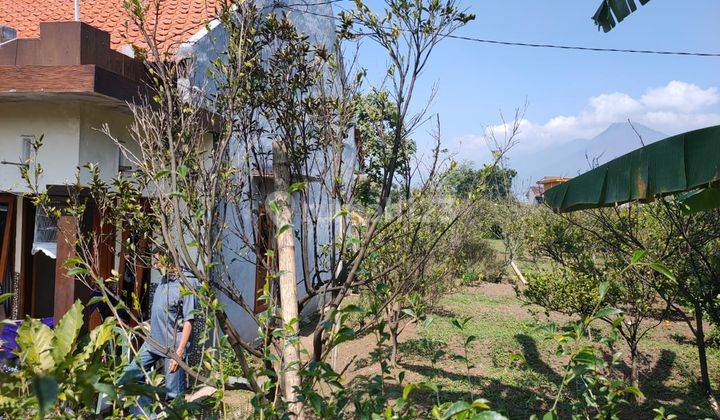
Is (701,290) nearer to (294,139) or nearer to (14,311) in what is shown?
(294,139)

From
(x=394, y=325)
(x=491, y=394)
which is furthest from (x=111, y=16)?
(x=491, y=394)

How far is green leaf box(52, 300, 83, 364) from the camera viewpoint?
187 cm

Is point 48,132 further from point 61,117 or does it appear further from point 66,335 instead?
point 66,335

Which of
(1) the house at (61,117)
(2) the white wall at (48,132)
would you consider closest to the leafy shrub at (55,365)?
(1) the house at (61,117)

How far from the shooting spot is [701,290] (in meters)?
6.03

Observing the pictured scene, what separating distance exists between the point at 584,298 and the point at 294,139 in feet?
16.2

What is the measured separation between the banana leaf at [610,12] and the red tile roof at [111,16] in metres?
4.18

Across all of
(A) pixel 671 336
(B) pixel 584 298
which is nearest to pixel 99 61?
(B) pixel 584 298

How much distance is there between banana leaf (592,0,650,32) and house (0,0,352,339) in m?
3.82

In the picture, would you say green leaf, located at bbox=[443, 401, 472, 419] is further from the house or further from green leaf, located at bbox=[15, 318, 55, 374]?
the house

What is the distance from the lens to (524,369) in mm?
7750

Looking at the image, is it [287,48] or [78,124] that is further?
[78,124]

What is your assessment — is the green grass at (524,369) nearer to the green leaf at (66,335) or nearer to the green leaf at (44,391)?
the green leaf at (66,335)

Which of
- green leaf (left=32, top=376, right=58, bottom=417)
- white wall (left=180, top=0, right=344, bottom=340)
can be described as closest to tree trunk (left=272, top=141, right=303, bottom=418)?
white wall (left=180, top=0, right=344, bottom=340)
